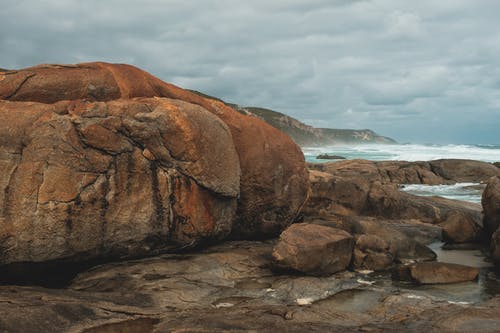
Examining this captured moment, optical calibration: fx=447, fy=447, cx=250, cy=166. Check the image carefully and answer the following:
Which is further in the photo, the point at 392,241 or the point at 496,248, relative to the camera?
the point at 392,241

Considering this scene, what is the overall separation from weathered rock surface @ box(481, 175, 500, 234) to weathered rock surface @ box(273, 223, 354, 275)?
6.30 m

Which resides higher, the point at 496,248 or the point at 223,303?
the point at 496,248

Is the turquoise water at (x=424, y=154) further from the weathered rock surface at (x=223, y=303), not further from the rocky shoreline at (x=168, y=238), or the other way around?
the weathered rock surface at (x=223, y=303)

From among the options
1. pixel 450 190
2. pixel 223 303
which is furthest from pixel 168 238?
pixel 450 190

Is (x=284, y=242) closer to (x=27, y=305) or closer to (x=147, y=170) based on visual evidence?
(x=147, y=170)

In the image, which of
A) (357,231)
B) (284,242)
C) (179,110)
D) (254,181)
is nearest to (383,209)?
(357,231)

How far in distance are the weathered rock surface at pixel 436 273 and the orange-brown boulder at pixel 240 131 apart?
4624mm

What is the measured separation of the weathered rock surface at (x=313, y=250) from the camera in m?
11.3

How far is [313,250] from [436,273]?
3115 millimetres

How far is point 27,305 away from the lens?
24.2ft

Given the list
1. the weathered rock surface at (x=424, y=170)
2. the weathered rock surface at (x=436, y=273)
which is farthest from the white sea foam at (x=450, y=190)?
the weathered rock surface at (x=436, y=273)

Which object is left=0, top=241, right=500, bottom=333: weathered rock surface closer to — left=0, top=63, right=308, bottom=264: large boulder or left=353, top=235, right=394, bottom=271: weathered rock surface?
left=353, top=235, right=394, bottom=271: weathered rock surface

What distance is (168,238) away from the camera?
38.4 ft

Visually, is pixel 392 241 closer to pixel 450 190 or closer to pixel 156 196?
pixel 156 196
